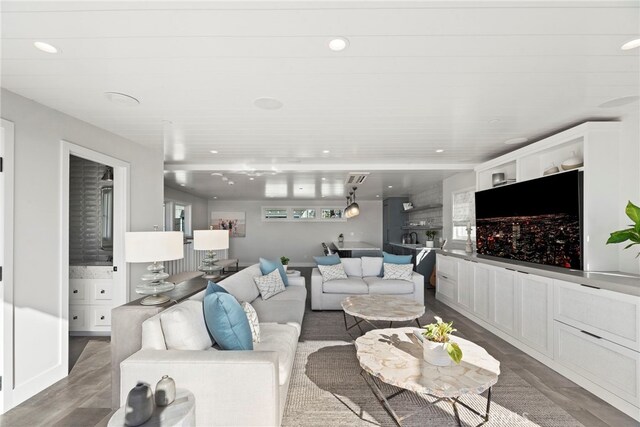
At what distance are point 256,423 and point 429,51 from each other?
2.38 metres

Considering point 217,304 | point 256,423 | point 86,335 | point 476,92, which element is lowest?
point 86,335

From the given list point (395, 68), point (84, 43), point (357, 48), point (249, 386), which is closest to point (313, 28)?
point (357, 48)

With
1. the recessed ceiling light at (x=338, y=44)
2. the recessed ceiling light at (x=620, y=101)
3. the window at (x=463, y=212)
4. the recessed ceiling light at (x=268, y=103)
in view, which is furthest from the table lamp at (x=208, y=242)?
the window at (x=463, y=212)

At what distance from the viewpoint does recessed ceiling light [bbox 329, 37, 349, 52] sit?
1570 mm

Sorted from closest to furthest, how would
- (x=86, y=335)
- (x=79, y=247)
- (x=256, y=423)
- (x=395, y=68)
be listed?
1. (x=256, y=423)
2. (x=395, y=68)
3. (x=86, y=335)
4. (x=79, y=247)

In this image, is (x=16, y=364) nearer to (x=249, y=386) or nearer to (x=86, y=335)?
(x=86, y=335)

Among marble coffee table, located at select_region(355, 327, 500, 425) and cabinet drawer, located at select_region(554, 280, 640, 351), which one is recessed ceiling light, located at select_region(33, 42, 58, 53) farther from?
cabinet drawer, located at select_region(554, 280, 640, 351)

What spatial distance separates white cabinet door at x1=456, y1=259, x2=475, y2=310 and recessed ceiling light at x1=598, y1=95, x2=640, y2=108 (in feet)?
7.57

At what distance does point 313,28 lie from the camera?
1482 millimetres

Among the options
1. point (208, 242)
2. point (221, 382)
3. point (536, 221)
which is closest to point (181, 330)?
point (221, 382)

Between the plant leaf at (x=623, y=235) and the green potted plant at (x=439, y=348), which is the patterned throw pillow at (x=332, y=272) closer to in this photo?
the green potted plant at (x=439, y=348)

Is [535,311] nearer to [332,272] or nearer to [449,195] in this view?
[332,272]

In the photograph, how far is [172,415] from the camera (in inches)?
49.2

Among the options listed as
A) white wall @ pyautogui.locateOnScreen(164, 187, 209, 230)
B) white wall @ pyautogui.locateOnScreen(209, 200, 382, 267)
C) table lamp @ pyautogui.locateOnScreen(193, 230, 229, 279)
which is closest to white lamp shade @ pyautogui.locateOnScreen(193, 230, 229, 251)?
table lamp @ pyautogui.locateOnScreen(193, 230, 229, 279)
